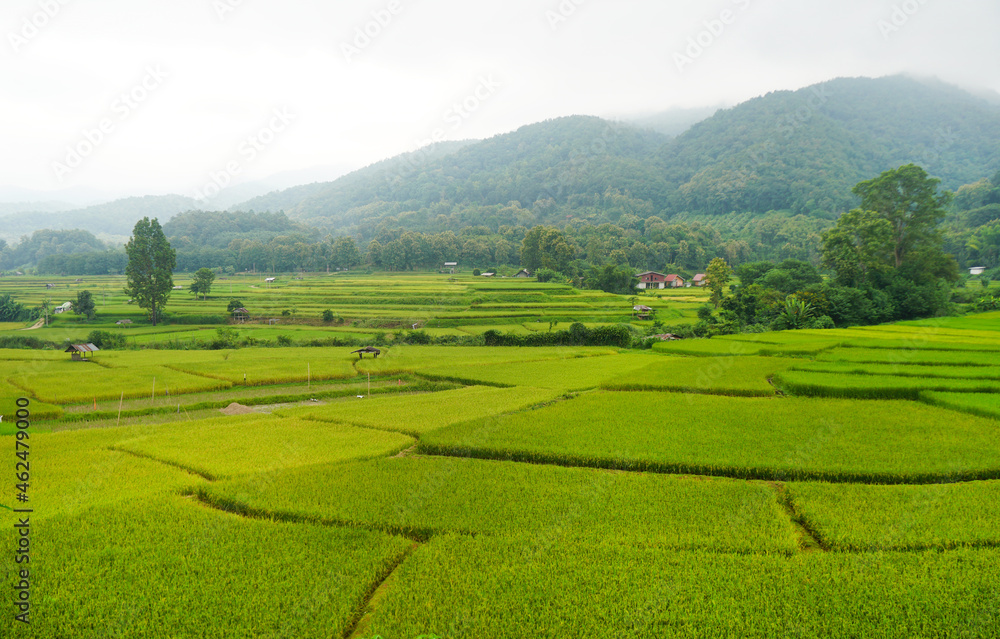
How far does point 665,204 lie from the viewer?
14838 cm

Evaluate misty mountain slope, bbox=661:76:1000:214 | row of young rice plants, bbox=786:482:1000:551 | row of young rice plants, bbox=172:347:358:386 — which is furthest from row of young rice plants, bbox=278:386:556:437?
misty mountain slope, bbox=661:76:1000:214

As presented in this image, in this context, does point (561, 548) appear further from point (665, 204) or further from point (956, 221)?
point (665, 204)

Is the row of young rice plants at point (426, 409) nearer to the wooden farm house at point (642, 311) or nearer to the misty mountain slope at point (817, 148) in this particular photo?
the wooden farm house at point (642, 311)

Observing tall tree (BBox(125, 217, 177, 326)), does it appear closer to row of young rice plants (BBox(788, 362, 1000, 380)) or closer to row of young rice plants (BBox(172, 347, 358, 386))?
row of young rice plants (BBox(172, 347, 358, 386))

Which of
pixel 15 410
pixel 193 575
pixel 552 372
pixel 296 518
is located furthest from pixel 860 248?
pixel 15 410

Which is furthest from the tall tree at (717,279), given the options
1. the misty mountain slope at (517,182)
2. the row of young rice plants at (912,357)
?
the misty mountain slope at (517,182)

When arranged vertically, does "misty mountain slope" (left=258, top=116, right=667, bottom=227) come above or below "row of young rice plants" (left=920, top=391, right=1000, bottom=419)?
above

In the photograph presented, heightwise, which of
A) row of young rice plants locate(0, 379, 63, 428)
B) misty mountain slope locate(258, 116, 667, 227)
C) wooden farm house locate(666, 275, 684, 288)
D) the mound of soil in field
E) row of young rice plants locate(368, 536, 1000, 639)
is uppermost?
misty mountain slope locate(258, 116, 667, 227)

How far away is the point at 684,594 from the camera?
683 cm

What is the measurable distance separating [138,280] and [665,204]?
130199mm

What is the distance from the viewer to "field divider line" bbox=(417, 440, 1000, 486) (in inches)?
440

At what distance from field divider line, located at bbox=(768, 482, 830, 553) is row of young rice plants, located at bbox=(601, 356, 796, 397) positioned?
10.2 m

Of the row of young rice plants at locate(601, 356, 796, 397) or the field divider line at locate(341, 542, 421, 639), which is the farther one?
the row of young rice plants at locate(601, 356, 796, 397)

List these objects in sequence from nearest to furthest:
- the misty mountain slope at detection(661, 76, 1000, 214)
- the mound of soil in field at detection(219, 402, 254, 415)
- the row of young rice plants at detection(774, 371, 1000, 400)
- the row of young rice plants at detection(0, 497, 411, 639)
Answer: the row of young rice plants at detection(0, 497, 411, 639)
the row of young rice plants at detection(774, 371, 1000, 400)
the mound of soil in field at detection(219, 402, 254, 415)
the misty mountain slope at detection(661, 76, 1000, 214)
